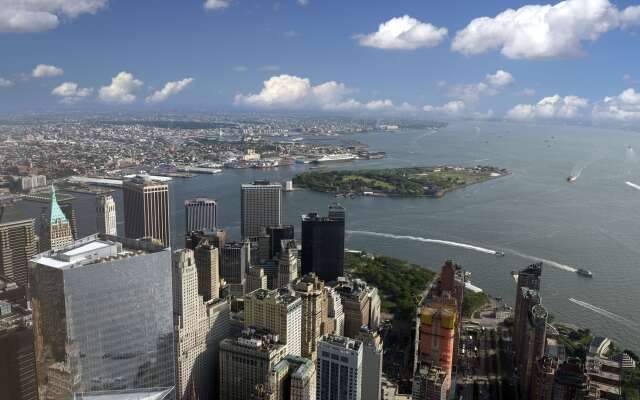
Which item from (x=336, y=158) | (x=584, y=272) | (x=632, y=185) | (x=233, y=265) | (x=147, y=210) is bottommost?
(x=584, y=272)

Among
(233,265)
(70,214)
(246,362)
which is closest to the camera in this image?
(246,362)

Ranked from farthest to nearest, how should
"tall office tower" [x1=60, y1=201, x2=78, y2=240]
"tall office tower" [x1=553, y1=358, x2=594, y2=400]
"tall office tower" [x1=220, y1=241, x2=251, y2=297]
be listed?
"tall office tower" [x1=220, y1=241, x2=251, y2=297] < "tall office tower" [x1=60, y1=201, x2=78, y2=240] < "tall office tower" [x1=553, y1=358, x2=594, y2=400]

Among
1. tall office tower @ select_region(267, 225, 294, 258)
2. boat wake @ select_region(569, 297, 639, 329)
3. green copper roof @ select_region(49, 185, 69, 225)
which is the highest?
green copper roof @ select_region(49, 185, 69, 225)

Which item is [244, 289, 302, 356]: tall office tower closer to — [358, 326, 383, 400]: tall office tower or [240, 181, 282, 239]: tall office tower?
[358, 326, 383, 400]: tall office tower

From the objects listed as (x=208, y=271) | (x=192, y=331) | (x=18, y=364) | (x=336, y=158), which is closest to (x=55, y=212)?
(x=208, y=271)

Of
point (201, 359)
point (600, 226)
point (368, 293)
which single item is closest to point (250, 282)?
point (368, 293)

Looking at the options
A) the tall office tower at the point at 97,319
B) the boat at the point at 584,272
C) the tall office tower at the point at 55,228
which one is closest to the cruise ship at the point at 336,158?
the boat at the point at 584,272

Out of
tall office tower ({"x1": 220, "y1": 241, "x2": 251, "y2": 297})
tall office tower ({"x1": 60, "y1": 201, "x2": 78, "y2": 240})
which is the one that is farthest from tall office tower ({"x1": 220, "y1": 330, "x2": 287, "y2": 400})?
tall office tower ({"x1": 220, "y1": 241, "x2": 251, "y2": 297})

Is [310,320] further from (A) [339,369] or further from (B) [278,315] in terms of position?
(A) [339,369]

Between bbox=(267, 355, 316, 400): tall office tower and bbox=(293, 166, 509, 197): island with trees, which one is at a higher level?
bbox=(293, 166, 509, 197): island with trees
